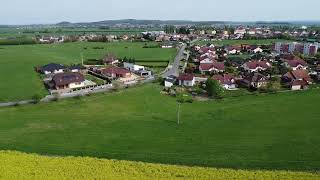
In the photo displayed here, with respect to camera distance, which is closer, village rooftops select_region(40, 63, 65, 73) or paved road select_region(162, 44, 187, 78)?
paved road select_region(162, 44, 187, 78)

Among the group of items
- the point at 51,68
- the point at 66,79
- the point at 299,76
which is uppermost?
the point at 299,76

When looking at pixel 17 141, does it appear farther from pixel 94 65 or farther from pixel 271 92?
pixel 94 65

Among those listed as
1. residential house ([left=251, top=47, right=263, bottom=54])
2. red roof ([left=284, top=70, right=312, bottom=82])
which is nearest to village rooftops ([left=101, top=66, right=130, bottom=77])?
red roof ([left=284, top=70, right=312, bottom=82])

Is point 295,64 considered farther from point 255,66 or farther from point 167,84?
point 167,84

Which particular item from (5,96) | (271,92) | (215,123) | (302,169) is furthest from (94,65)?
(302,169)

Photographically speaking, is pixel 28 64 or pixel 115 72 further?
pixel 28 64

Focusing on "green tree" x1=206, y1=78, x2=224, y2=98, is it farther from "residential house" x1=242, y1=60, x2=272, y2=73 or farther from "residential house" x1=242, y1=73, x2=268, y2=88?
"residential house" x1=242, y1=60, x2=272, y2=73

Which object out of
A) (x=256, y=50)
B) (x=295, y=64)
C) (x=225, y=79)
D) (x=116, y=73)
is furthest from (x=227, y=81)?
(x=256, y=50)
